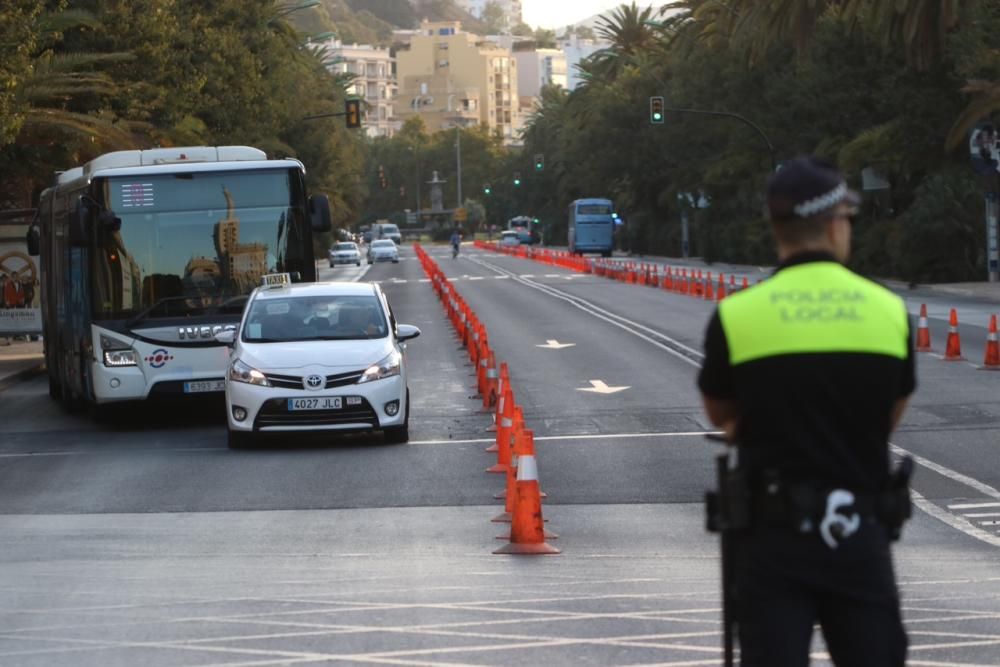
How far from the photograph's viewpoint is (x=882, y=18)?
1689 inches

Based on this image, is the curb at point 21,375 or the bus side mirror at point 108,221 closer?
the bus side mirror at point 108,221

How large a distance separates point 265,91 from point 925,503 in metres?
46.6

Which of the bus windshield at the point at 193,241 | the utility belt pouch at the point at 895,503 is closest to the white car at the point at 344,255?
the bus windshield at the point at 193,241

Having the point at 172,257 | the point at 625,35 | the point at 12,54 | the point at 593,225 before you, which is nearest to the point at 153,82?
the point at 12,54

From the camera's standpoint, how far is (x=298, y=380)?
16.5 metres

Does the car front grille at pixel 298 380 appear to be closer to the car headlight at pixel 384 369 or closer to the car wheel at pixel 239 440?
the car headlight at pixel 384 369

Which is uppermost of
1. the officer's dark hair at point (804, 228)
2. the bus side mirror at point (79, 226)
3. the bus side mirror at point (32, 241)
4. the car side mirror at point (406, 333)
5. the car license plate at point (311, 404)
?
the officer's dark hair at point (804, 228)

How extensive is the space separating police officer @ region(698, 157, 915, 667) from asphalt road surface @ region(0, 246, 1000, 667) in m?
2.86

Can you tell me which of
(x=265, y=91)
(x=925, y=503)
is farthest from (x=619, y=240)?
(x=925, y=503)

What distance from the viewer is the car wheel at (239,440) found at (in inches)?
659

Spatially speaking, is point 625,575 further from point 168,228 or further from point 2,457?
point 168,228

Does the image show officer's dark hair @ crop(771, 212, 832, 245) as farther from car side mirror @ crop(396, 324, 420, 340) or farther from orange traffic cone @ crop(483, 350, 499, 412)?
orange traffic cone @ crop(483, 350, 499, 412)

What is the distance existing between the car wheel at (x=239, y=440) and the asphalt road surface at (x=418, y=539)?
186mm

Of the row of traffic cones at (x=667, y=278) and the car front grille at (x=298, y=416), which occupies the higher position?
the car front grille at (x=298, y=416)
